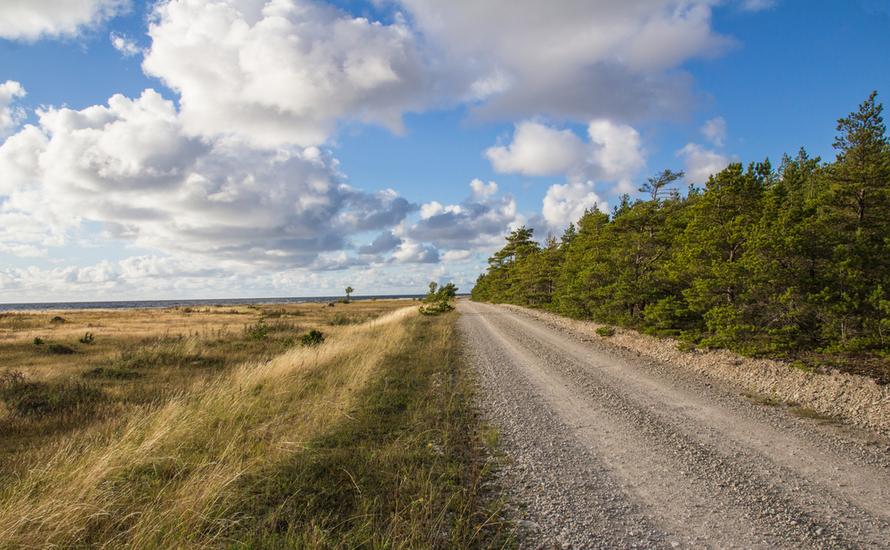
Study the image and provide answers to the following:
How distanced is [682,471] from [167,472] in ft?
23.1

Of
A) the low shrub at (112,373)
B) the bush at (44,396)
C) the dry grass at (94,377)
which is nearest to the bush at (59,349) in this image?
the dry grass at (94,377)

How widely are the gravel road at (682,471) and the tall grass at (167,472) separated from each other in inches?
131

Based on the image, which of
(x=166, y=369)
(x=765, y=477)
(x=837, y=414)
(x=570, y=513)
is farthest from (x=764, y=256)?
(x=166, y=369)

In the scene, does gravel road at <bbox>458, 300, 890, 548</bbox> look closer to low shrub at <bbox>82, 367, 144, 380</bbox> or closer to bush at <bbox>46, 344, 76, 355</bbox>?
low shrub at <bbox>82, 367, 144, 380</bbox>

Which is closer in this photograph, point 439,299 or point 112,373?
point 112,373

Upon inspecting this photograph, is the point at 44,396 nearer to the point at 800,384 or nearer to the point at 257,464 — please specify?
the point at 257,464

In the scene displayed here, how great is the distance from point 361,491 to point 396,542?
3.83 feet

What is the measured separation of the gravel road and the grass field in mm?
794

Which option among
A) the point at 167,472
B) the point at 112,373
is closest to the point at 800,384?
the point at 167,472

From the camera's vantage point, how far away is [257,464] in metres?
5.72

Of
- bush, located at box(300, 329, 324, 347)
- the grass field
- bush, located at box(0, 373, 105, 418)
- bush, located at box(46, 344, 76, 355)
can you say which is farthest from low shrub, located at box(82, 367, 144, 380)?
bush, located at box(46, 344, 76, 355)

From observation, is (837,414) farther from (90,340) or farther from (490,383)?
(90,340)

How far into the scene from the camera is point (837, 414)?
820cm

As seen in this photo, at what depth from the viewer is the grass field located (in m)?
4.15
